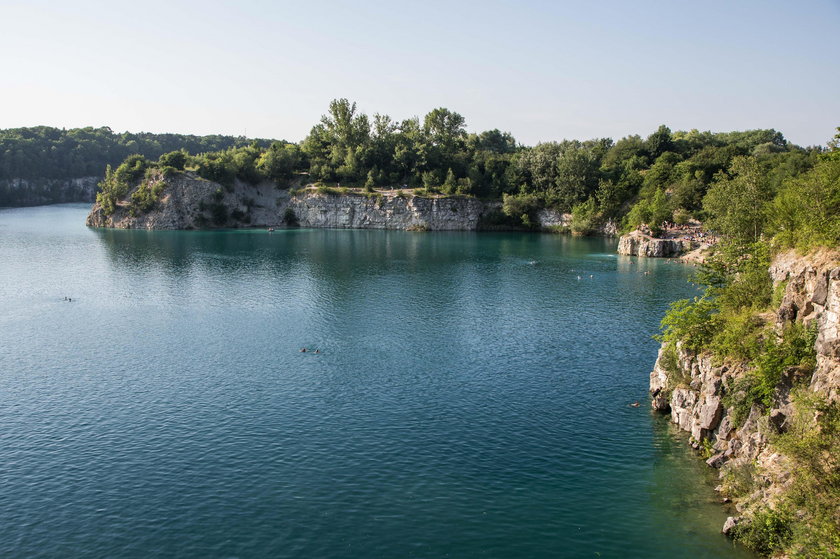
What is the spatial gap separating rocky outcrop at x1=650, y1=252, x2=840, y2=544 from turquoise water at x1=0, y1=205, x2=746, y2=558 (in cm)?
201

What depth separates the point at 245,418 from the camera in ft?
→ 149

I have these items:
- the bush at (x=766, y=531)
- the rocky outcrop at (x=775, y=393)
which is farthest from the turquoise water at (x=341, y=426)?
the rocky outcrop at (x=775, y=393)

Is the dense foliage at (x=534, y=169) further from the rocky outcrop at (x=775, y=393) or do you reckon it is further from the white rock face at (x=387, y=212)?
the rocky outcrop at (x=775, y=393)

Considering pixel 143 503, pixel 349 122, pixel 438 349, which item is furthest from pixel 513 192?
pixel 143 503

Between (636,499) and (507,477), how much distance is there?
738 centimetres

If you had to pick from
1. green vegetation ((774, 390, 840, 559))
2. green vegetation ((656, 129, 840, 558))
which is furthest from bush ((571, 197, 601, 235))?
green vegetation ((774, 390, 840, 559))

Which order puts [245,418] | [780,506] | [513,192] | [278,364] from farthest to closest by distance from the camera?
[513,192] → [278,364] → [245,418] → [780,506]

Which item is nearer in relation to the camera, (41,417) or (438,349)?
(41,417)

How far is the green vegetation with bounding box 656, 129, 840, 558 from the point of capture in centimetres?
2755

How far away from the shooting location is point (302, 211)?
190250 millimetres

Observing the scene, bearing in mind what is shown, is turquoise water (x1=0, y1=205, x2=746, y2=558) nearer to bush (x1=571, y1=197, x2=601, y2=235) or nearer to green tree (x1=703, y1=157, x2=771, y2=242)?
green tree (x1=703, y1=157, x2=771, y2=242)

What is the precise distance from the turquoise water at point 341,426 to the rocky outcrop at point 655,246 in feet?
116

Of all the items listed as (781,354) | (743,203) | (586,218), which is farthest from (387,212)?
(781,354)

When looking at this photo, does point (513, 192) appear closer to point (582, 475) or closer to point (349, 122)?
point (349, 122)
